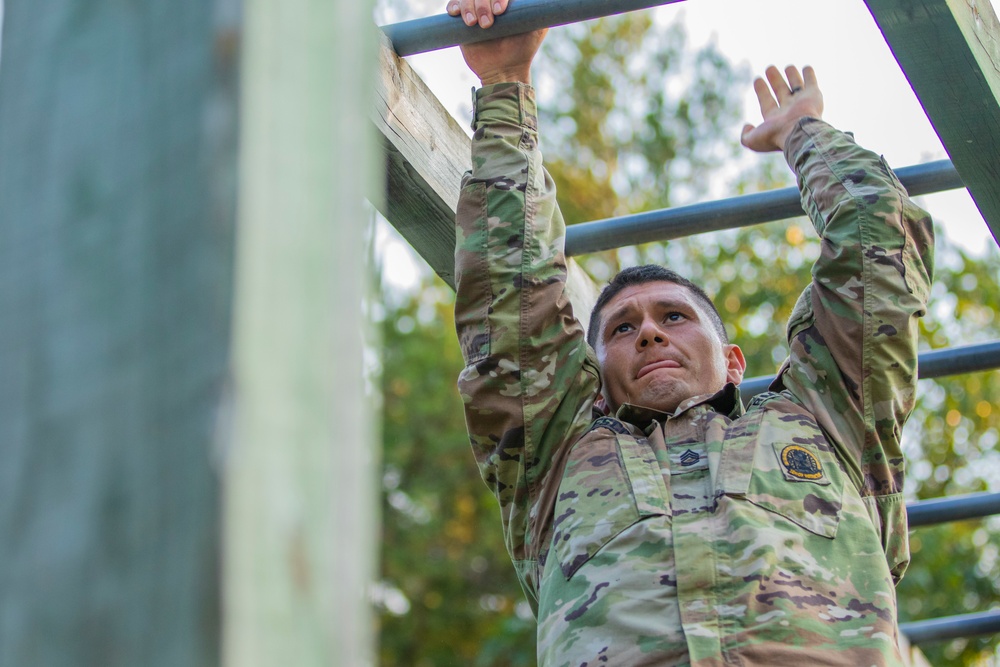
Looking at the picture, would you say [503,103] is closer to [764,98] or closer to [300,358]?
[764,98]

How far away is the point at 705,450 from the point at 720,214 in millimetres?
572

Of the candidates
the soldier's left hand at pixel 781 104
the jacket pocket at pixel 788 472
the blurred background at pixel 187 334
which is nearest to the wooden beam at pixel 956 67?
the soldier's left hand at pixel 781 104

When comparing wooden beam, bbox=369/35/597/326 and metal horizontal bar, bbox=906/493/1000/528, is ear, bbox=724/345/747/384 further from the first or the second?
wooden beam, bbox=369/35/597/326

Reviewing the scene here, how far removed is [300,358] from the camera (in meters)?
0.54

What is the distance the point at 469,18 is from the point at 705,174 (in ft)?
37.6

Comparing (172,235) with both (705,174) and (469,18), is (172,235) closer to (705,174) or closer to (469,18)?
(469,18)

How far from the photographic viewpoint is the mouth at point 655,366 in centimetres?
234

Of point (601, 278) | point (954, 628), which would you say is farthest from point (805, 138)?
point (601, 278)

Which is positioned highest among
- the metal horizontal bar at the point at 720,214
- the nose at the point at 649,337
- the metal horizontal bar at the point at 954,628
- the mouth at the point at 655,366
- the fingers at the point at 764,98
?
the fingers at the point at 764,98

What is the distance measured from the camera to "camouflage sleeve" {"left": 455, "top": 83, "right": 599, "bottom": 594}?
2.14 meters

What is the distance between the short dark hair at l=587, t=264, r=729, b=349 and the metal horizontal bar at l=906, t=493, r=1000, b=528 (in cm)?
68

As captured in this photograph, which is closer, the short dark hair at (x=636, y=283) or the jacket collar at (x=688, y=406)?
the jacket collar at (x=688, y=406)

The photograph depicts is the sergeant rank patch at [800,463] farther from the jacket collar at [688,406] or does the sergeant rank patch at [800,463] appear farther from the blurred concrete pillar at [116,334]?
the blurred concrete pillar at [116,334]

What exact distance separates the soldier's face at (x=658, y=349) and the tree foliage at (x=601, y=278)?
778 centimetres
